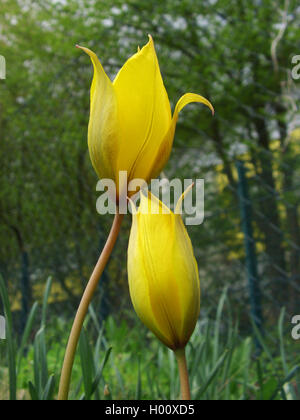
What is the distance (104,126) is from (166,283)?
13 cm

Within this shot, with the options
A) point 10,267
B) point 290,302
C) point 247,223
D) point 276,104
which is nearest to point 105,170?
point 247,223

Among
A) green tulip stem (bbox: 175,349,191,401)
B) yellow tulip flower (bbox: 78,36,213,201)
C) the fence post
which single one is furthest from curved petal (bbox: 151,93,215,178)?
the fence post

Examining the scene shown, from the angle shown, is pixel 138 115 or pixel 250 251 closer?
pixel 138 115

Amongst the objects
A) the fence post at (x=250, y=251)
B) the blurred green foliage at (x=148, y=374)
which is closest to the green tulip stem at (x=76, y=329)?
the blurred green foliage at (x=148, y=374)

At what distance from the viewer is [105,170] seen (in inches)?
13.5

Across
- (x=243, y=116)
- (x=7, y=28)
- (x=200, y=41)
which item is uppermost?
(x=7, y=28)

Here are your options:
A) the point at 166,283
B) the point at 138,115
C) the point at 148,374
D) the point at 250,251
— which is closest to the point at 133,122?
the point at 138,115

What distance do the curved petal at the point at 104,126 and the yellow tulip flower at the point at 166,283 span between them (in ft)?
0.21

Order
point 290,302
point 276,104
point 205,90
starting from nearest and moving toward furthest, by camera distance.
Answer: point 290,302
point 205,90
point 276,104

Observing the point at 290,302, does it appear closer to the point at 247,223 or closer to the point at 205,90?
the point at 247,223

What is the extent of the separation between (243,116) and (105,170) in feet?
13.0

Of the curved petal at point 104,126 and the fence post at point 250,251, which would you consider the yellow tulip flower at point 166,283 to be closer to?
the curved petal at point 104,126

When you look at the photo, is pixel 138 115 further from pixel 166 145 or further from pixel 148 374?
pixel 148 374

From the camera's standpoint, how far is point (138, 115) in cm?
35
